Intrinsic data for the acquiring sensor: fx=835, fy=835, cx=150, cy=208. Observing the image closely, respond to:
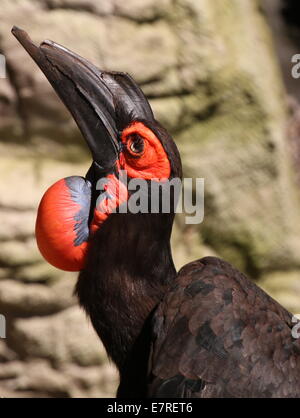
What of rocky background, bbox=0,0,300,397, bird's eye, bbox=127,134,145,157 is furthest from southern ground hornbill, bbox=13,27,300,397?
rocky background, bbox=0,0,300,397

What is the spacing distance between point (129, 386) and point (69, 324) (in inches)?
56.2

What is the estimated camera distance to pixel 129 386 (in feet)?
7.59

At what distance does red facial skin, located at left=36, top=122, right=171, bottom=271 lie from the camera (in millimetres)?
2250

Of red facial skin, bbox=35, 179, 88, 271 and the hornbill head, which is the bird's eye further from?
red facial skin, bbox=35, 179, 88, 271

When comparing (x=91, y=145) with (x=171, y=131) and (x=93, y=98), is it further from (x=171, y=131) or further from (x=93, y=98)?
(x=171, y=131)

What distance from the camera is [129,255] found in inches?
89.5

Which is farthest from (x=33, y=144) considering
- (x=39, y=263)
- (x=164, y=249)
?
(x=164, y=249)

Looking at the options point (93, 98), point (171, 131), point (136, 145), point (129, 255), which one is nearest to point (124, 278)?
point (129, 255)

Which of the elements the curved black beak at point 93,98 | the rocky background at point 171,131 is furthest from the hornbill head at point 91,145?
the rocky background at point 171,131

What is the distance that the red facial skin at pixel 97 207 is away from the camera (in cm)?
225

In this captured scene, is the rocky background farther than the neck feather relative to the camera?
Yes

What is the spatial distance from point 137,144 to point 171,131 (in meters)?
1.62

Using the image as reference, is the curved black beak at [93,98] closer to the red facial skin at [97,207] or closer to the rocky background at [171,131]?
the red facial skin at [97,207]
